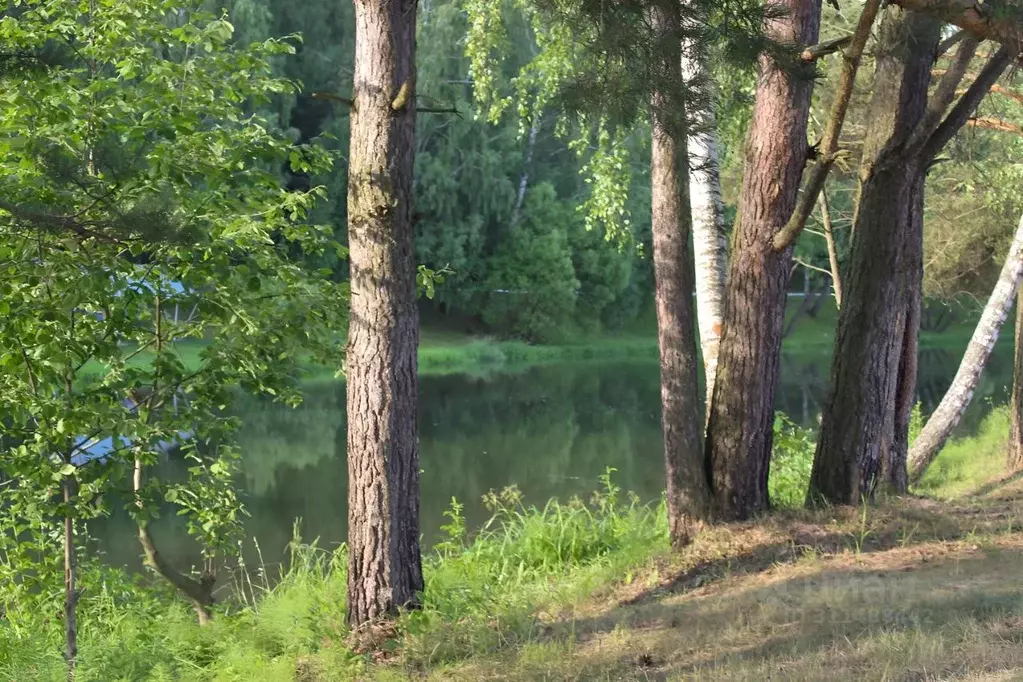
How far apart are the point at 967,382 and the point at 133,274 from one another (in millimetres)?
8625

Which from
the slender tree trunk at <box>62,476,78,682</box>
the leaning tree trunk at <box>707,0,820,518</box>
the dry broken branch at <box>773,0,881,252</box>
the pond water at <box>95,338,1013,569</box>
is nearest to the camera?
the dry broken branch at <box>773,0,881,252</box>

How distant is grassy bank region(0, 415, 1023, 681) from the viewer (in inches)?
184

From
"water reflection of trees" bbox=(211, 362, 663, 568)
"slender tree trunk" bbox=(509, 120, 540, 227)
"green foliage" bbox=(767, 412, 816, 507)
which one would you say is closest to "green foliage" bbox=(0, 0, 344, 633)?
"green foliage" bbox=(767, 412, 816, 507)

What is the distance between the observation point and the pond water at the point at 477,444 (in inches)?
545

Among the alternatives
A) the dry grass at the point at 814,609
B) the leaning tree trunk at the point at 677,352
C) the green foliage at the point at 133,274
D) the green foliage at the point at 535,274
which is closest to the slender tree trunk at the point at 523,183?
the green foliage at the point at 535,274

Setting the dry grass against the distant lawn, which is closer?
the dry grass

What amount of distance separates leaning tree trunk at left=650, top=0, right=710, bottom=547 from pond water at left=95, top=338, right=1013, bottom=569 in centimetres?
531

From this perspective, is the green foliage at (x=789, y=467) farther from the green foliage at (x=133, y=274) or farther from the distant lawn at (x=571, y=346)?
the distant lawn at (x=571, y=346)

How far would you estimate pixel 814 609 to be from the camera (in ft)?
17.2

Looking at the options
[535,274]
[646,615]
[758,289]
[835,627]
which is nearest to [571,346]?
[535,274]

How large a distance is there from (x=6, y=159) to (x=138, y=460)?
1757mm

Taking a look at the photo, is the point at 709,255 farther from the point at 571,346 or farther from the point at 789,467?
the point at 571,346

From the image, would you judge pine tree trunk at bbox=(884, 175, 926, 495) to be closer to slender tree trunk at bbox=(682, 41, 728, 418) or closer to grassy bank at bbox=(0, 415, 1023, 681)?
grassy bank at bbox=(0, 415, 1023, 681)

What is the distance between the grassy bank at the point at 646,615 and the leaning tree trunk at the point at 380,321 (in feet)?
1.07
